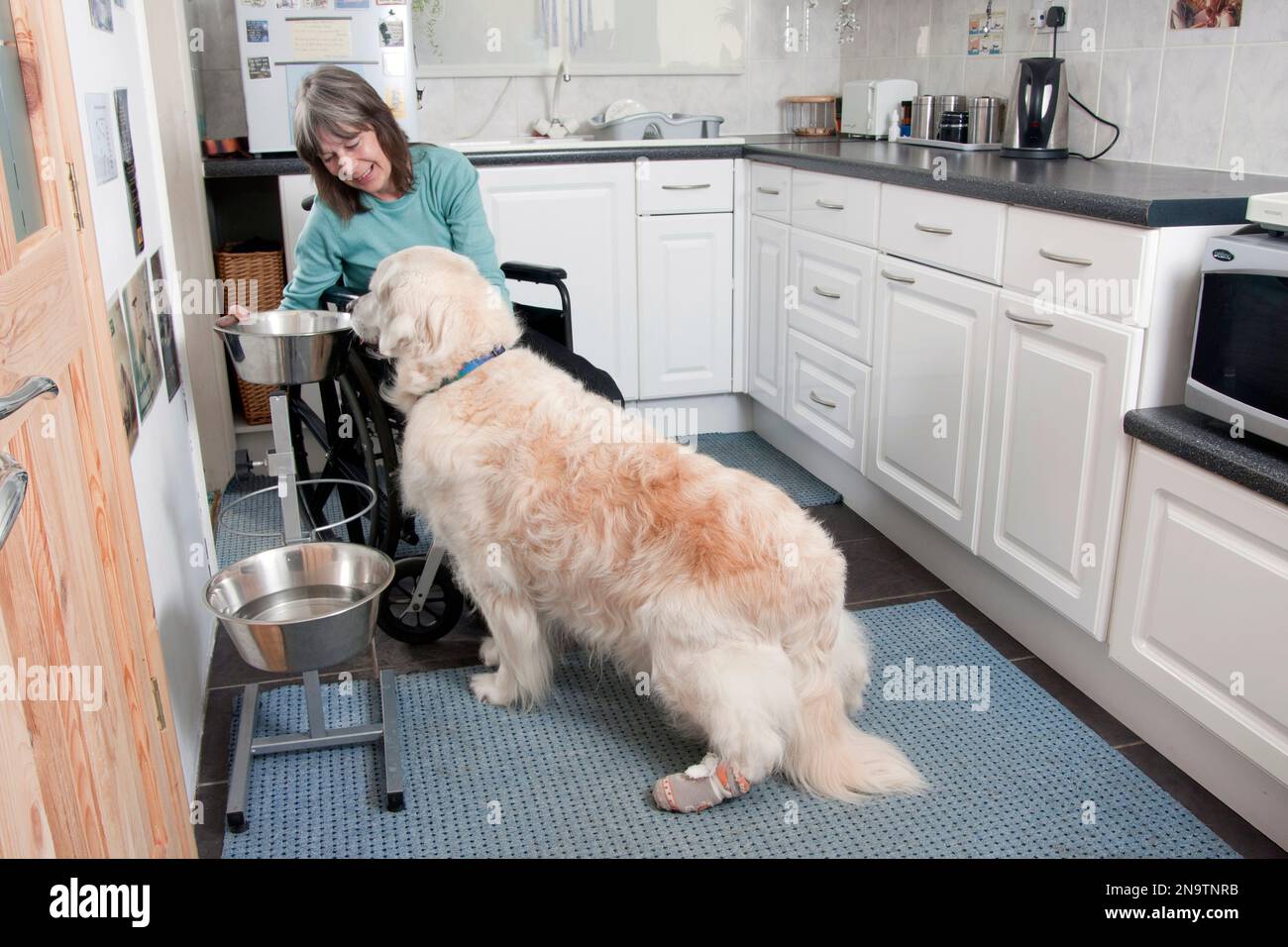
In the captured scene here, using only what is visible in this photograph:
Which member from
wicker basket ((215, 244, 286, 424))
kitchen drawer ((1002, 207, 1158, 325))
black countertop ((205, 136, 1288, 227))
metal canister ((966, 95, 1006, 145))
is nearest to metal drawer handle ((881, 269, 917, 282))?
black countertop ((205, 136, 1288, 227))

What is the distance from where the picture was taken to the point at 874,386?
9.90ft

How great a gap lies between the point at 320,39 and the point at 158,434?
6.13 ft

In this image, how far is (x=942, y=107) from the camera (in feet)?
11.5

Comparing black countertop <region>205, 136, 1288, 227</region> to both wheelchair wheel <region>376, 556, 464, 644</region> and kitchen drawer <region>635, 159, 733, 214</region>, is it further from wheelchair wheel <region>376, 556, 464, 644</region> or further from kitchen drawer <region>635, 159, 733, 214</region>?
wheelchair wheel <region>376, 556, 464, 644</region>

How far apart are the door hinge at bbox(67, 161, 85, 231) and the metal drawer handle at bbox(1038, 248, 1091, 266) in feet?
→ 5.82

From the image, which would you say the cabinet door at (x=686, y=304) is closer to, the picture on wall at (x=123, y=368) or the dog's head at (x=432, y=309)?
the dog's head at (x=432, y=309)

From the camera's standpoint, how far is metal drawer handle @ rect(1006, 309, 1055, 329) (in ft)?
7.29

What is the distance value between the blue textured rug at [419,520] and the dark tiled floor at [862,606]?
0.61 ft

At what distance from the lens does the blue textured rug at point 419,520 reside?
313cm

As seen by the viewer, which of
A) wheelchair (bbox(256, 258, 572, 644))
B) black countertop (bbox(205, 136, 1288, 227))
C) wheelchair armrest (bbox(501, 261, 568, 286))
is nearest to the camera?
black countertop (bbox(205, 136, 1288, 227))

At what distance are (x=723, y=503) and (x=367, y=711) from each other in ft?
3.20

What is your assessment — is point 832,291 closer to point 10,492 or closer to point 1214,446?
point 1214,446

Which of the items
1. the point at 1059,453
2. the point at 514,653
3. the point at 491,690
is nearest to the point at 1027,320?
the point at 1059,453
